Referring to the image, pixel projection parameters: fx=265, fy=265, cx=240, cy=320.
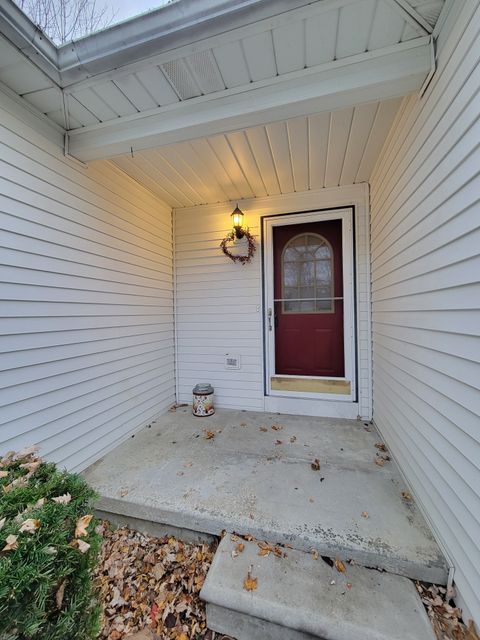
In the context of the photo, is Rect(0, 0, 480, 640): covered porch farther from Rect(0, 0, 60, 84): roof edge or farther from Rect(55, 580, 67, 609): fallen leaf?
Rect(55, 580, 67, 609): fallen leaf

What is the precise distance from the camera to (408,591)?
3.98 feet

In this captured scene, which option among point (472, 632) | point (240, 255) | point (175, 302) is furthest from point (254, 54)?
point (472, 632)

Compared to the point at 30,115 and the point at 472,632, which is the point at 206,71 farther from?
the point at 472,632

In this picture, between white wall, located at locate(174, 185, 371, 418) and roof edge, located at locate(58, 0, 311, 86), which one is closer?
roof edge, located at locate(58, 0, 311, 86)

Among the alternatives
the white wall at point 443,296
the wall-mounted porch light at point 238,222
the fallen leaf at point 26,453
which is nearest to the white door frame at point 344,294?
the wall-mounted porch light at point 238,222

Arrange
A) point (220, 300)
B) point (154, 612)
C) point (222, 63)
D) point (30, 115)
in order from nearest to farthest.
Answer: point (154, 612) → point (222, 63) → point (30, 115) → point (220, 300)

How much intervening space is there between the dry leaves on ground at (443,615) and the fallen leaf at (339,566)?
338mm

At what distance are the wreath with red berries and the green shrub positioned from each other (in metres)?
2.67

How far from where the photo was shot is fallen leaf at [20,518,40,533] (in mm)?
802

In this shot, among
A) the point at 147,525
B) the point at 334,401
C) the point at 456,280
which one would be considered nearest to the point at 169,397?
the point at 147,525

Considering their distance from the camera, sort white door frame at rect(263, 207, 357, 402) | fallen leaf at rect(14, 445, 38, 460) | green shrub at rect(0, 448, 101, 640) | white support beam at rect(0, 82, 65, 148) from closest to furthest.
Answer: green shrub at rect(0, 448, 101, 640)
fallen leaf at rect(14, 445, 38, 460)
white support beam at rect(0, 82, 65, 148)
white door frame at rect(263, 207, 357, 402)

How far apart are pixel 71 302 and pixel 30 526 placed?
1601 mm

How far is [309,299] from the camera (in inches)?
125

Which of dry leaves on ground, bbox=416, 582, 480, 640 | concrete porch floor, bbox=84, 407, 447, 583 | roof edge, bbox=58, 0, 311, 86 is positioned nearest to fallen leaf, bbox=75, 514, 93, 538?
concrete porch floor, bbox=84, 407, 447, 583
